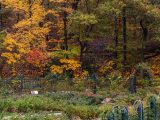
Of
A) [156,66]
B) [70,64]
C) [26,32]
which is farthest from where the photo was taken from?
[156,66]

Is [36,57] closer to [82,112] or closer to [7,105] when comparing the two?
[7,105]

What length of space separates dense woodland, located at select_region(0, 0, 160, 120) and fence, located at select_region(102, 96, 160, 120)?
11768 millimetres

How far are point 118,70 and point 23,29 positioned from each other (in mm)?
7437

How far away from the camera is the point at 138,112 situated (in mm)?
12516

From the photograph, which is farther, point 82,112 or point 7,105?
point 7,105

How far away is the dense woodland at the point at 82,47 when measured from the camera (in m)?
27.1

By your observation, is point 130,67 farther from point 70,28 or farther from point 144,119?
point 144,119

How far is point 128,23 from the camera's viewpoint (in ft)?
107

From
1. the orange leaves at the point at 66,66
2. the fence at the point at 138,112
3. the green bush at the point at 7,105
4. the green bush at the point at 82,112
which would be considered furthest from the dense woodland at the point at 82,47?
the fence at the point at 138,112

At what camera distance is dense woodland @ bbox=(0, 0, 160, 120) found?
27.1 m

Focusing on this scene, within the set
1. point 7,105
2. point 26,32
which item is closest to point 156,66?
point 26,32

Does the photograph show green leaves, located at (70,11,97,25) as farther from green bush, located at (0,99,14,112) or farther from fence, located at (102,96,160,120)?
fence, located at (102,96,160,120)

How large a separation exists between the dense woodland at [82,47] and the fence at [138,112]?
11768mm

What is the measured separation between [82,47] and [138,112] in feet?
63.1
